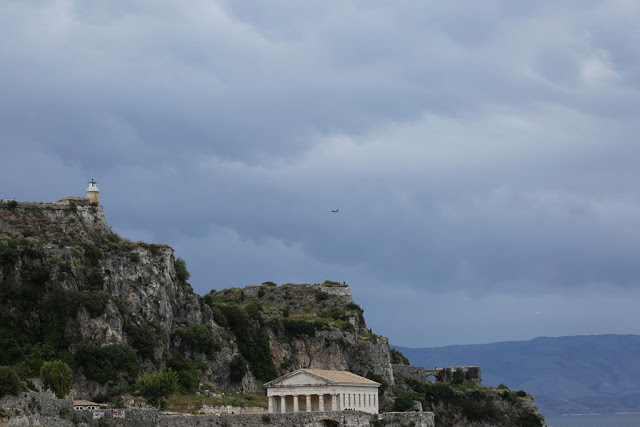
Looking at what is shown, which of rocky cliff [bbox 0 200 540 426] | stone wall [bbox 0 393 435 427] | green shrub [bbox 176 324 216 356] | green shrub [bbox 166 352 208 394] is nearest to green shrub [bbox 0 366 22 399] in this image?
stone wall [bbox 0 393 435 427]

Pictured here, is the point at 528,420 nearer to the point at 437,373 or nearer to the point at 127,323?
the point at 437,373

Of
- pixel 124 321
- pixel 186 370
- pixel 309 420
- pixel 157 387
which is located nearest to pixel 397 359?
pixel 186 370

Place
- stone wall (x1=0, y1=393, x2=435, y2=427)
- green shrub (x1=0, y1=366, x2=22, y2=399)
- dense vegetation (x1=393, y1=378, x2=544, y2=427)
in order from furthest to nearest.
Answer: dense vegetation (x1=393, y1=378, x2=544, y2=427) → stone wall (x1=0, y1=393, x2=435, y2=427) → green shrub (x1=0, y1=366, x2=22, y2=399)

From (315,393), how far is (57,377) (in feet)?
87.3

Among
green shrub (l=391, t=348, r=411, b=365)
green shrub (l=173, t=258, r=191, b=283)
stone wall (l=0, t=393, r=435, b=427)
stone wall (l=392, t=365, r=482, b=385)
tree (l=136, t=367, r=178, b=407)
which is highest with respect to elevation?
green shrub (l=173, t=258, r=191, b=283)

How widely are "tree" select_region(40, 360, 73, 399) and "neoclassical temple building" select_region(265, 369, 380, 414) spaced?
23.1m

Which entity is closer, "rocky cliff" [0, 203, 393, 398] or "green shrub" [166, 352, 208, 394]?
"rocky cliff" [0, 203, 393, 398]

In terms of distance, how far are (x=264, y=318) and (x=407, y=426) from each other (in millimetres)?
36804

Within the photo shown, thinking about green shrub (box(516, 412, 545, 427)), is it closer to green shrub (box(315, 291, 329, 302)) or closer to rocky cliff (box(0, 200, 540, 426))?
rocky cliff (box(0, 200, 540, 426))

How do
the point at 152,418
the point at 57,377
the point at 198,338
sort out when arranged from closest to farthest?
the point at 152,418, the point at 57,377, the point at 198,338

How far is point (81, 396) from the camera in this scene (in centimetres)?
9850

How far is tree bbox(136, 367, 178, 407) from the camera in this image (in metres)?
96.9

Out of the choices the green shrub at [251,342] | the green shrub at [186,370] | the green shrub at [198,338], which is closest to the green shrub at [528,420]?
the green shrub at [251,342]

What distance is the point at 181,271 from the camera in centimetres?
12538
